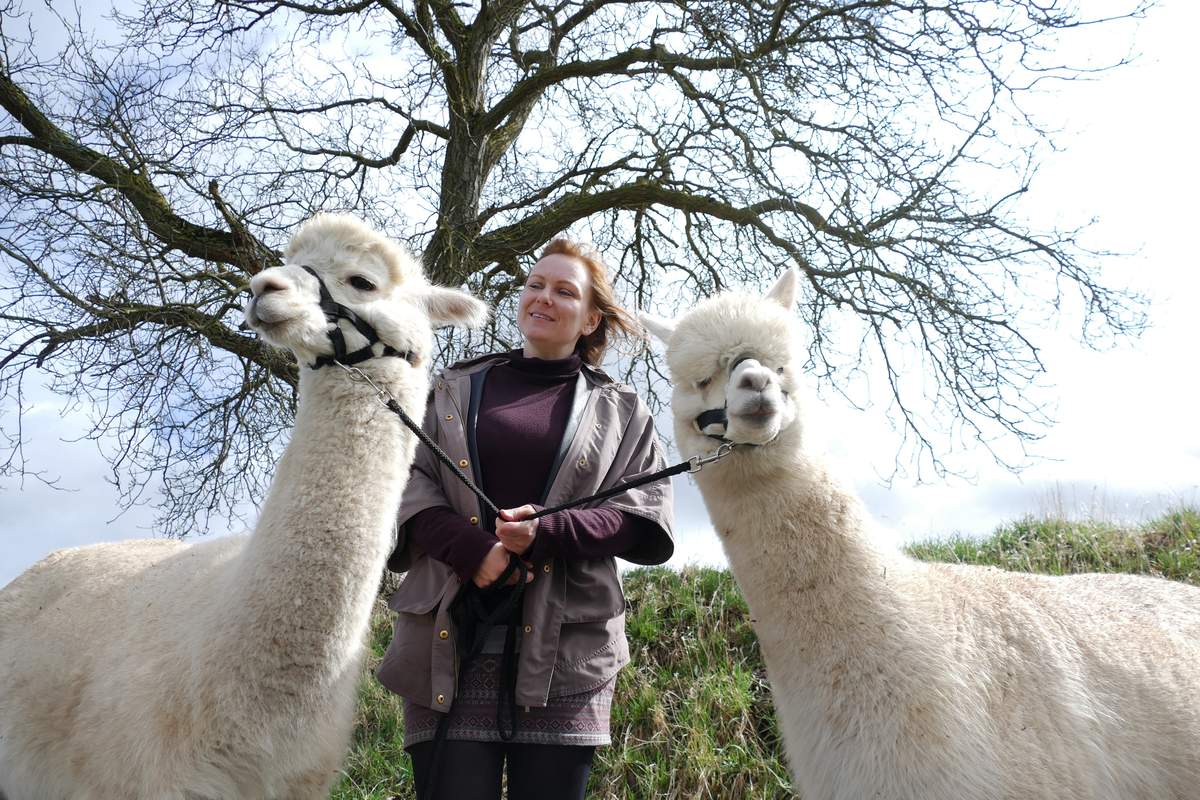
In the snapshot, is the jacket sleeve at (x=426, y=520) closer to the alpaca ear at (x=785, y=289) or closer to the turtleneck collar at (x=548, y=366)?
the turtleneck collar at (x=548, y=366)

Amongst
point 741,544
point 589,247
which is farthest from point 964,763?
point 589,247

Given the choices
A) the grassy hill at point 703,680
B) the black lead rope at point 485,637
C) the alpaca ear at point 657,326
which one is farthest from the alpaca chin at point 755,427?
the grassy hill at point 703,680

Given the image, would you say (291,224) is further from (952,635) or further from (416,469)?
(952,635)

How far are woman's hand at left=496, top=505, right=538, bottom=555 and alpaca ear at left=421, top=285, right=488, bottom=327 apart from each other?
965 millimetres

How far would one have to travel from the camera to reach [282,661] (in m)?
2.63

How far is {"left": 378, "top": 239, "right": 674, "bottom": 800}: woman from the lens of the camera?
2688mm

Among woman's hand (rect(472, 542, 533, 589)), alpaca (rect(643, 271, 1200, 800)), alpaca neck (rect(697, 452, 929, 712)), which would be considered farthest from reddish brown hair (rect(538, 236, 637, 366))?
woman's hand (rect(472, 542, 533, 589))

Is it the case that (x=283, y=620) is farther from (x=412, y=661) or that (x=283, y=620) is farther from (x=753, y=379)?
(x=753, y=379)

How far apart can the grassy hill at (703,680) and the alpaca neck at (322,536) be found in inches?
108

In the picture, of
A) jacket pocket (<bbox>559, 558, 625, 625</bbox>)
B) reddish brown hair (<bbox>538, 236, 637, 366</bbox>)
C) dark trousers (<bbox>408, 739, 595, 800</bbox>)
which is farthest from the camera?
reddish brown hair (<bbox>538, 236, 637, 366</bbox>)

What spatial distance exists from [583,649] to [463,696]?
0.42m

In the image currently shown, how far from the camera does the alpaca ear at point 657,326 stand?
3295mm

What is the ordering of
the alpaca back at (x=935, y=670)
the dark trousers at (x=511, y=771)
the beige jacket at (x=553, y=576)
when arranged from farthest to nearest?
the beige jacket at (x=553, y=576) < the dark trousers at (x=511, y=771) < the alpaca back at (x=935, y=670)

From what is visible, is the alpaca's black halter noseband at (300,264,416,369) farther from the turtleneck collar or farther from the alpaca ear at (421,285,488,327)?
the turtleneck collar
